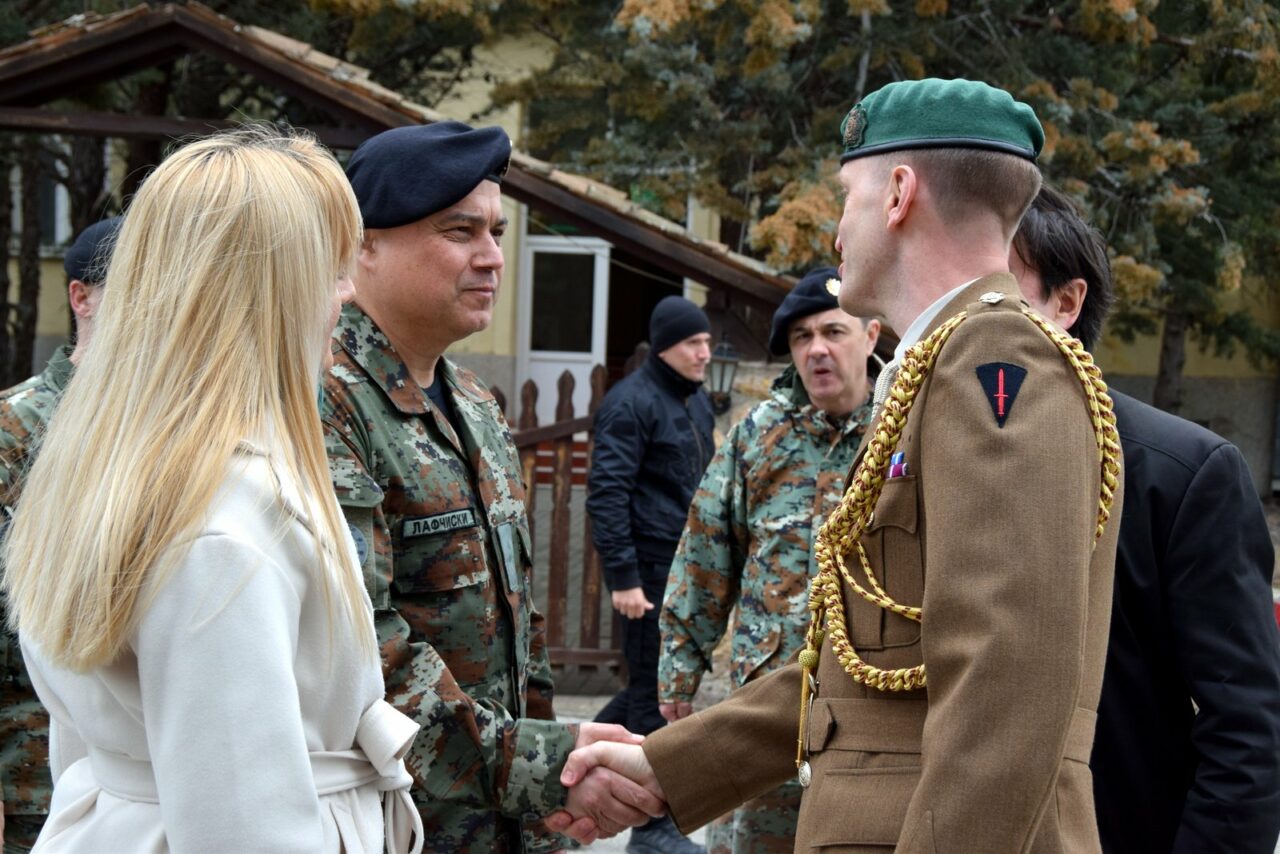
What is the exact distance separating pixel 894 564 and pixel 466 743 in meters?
0.94

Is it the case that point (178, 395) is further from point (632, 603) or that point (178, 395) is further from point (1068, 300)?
point (632, 603)

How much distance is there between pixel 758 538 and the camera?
3.98 meters

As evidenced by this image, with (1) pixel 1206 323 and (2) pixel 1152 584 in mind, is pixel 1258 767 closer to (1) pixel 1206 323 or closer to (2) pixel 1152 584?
(2) pixel 1152 584

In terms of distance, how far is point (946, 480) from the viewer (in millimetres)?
1751

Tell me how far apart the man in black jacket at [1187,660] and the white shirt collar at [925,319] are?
697 millimetres

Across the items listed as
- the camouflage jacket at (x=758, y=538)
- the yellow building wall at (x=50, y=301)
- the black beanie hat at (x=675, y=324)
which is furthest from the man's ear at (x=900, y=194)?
the yellow building wall at (x=50, y=301)

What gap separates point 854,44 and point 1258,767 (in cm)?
742

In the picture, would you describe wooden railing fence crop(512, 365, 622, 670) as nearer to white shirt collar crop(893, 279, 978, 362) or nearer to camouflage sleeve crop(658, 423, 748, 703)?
camouflage sleeve crop(658, 423, 748, 703)

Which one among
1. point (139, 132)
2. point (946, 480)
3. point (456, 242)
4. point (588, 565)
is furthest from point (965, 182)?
point (139, 132)

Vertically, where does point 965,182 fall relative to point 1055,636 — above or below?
above

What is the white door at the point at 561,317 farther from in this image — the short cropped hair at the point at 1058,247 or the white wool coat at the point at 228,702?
the white wool coat at the point at 228,702

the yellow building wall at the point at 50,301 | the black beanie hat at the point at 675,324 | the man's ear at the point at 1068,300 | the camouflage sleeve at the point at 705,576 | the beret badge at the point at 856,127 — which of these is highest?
the beret badge at the point at 856,127

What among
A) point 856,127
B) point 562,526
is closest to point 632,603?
point 562,526

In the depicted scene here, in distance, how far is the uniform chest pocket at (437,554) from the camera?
2.52 m
